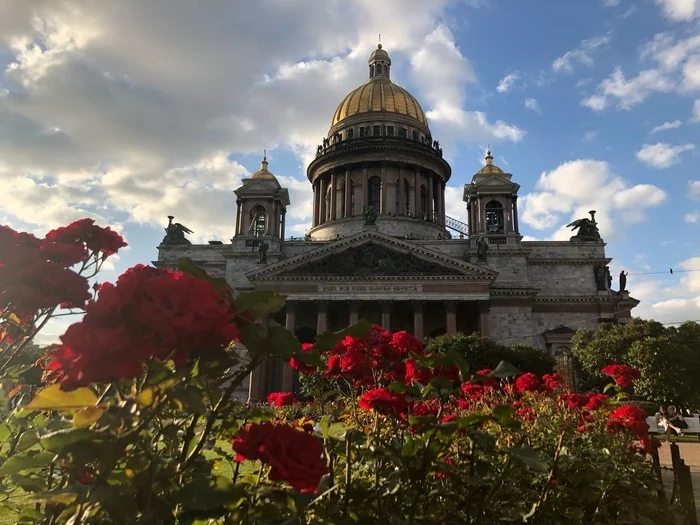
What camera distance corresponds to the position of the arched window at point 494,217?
44.2 meters

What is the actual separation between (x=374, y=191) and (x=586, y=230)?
19299 mm

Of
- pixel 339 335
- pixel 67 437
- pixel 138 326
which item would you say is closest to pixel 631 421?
pixel 339 335

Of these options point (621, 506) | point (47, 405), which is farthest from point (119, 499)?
point (621, 506)

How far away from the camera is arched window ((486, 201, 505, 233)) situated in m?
44.2

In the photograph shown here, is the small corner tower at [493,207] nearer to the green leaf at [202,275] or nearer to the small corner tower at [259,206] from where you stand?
the small corner tower at [259,206]

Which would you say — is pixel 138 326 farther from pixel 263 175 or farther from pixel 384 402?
pixel 263 175

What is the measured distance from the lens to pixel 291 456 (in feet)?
7.34

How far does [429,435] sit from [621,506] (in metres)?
2.45

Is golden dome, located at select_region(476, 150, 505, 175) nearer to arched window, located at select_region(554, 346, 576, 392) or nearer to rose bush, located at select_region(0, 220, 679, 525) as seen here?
arched window, located at select_region(554, 346, 576, 392)

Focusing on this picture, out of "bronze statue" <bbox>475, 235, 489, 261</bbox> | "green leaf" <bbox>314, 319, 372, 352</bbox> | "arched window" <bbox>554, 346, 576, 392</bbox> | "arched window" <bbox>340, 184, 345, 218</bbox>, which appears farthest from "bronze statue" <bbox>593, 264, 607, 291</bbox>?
"green leaf" <bbox>314, 319, 372, 352</bbox>

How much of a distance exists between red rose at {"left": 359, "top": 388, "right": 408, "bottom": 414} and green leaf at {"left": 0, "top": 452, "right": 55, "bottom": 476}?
1.97m

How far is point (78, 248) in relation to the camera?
4.54 meters

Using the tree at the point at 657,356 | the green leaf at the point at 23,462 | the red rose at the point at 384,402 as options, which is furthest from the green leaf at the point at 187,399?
the tree at the point at 657,356

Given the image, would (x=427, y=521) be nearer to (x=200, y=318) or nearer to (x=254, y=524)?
(x=254, y=524)
